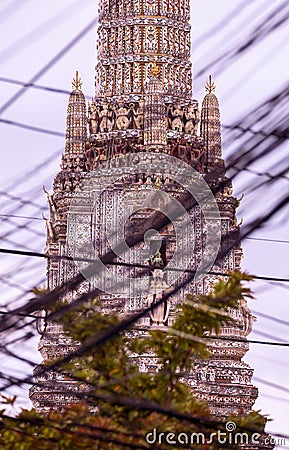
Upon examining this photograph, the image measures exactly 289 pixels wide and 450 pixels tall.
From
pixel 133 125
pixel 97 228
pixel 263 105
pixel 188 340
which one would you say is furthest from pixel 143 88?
pixel 263 105

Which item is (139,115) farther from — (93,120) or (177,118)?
(93,120)

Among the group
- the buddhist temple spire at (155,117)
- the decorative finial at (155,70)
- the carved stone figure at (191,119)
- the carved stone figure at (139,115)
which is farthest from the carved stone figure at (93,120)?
the carved stone figure at (191,119)

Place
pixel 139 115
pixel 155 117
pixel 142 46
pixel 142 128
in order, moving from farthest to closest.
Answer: pixel 142 46 → pixel 139 115 → pixel 142 128 → pixel 155 117

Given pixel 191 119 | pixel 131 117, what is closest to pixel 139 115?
pixel 131 117

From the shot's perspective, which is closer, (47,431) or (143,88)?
(47,431)

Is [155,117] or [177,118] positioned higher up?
[177,118]

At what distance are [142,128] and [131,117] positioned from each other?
545 mm

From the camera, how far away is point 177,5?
5459 centimetres

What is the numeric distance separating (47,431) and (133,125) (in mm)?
35390

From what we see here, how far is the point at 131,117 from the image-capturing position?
53.9 meters

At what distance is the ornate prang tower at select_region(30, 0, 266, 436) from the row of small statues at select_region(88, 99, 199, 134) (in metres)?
0.03

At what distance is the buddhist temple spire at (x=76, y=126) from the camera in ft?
178

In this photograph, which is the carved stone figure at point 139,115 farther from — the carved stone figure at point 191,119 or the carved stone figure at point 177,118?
the carved stone figure at point 191,119

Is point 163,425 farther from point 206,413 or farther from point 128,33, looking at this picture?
point 128,33
